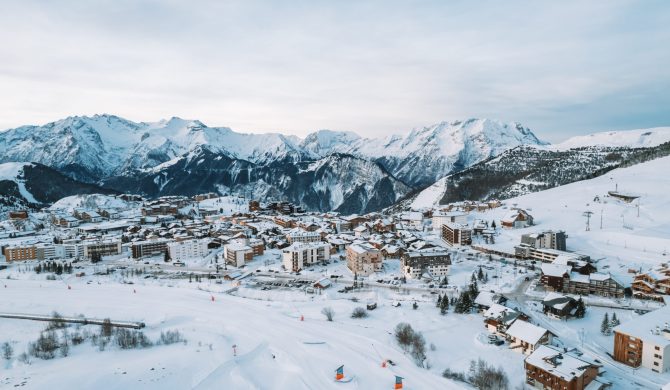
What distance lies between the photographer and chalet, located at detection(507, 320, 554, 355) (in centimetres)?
2459

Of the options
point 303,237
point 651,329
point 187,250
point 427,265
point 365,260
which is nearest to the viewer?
point 651,329

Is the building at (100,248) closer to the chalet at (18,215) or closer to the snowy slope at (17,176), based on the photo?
the chalet at (18,215)

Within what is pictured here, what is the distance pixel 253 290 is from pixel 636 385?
29590 mm

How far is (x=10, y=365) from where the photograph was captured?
81.5ft

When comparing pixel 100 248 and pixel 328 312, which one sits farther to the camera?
pixel 100 248

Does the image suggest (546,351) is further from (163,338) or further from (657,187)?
(657,187)

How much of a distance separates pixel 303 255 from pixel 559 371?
30.9 m

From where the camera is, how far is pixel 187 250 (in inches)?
2183

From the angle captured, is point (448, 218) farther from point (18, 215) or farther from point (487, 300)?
point (18, 215)

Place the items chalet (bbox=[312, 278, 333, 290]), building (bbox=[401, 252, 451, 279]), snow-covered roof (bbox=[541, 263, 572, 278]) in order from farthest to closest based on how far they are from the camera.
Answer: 1. building (bbox=[401, 252, 451, 279])
2. chalet (bbox=[312, 278, 333, 290])
3. snow-covered roof (bbox=[541, 263, 572, 278])

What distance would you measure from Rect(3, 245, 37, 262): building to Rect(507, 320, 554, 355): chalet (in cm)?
5945

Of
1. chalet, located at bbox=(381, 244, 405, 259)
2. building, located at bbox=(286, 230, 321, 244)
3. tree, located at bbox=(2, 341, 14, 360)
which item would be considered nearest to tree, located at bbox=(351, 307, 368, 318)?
chalet, located at bbox=(381, 244, 405, 259)

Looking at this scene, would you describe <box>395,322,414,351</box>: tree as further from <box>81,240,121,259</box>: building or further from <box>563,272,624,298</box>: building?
<box>81,240,121,259</box>: building

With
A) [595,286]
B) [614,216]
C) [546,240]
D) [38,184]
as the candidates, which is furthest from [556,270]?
[38,184]
